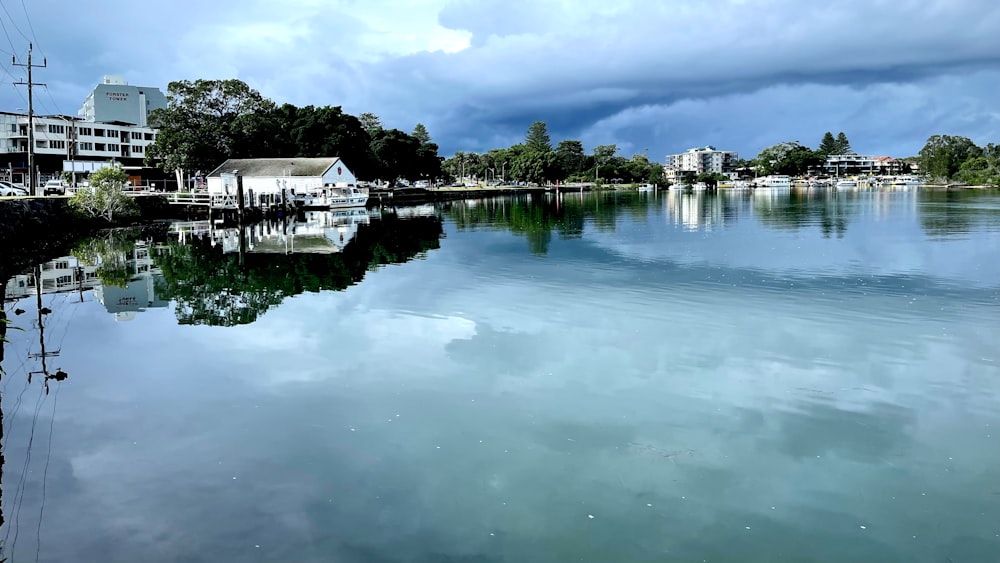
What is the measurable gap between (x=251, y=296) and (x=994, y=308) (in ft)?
64.1

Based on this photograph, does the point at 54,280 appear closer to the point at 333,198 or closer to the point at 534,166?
the point at 333,198

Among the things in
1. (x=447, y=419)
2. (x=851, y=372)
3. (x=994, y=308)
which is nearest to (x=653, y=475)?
(x=447, y=419)

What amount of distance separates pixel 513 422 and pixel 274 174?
235ft

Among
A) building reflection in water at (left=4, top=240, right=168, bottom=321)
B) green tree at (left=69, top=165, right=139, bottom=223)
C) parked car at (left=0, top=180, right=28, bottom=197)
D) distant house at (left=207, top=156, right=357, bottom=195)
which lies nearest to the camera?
building reflection in water at (left=4, top=240, right=168, bottom=321)

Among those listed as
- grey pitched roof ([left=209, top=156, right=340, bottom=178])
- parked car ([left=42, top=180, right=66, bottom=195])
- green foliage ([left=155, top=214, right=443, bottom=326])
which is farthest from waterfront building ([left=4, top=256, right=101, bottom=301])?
grey pitched roof ([left=209, top=156, right=340, bottom=178])

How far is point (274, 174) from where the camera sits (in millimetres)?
77125

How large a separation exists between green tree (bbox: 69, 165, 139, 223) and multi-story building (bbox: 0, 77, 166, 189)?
33484mm

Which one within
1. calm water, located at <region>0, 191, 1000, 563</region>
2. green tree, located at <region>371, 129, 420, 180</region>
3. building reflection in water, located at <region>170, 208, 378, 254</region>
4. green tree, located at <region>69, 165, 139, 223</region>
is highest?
green tree, located at <region>371, 129, 420, 180</region>

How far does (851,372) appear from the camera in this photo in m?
12.7

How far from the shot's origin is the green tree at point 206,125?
74.8 metres

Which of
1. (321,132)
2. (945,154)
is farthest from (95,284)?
(945,154)

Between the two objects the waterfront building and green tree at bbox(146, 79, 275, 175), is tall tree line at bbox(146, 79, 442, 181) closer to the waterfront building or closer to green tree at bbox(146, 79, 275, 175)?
green tree at bbox(146, 79, 275, 175)

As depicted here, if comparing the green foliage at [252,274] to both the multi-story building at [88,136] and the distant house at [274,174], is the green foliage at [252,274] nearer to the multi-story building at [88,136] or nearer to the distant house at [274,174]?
the distant house at [274,174]

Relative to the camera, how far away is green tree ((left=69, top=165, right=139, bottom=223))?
46688 millimetres
